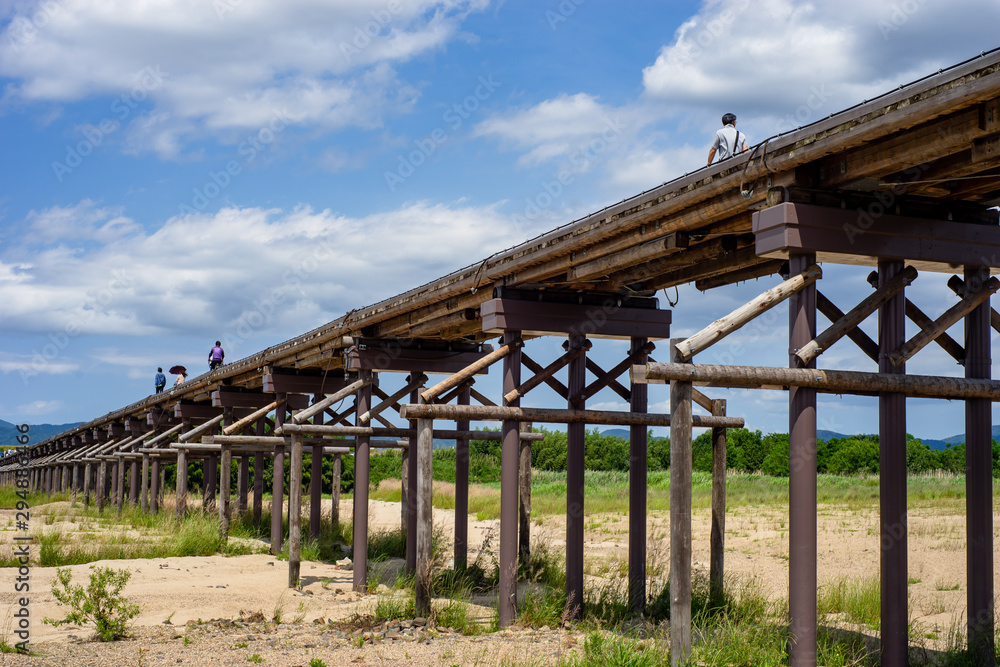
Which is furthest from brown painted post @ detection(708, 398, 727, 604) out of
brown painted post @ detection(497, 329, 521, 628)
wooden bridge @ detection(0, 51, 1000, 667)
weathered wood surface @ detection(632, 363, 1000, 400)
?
weathered wood surface @ detection(632, 363, 1000, 400)

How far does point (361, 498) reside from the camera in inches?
619

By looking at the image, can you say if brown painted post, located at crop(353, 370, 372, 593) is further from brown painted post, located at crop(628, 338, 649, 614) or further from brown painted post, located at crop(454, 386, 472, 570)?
brown painted post, located at crop(628, 338, 649, 614)

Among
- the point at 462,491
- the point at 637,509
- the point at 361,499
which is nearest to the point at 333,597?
the point at 361,499

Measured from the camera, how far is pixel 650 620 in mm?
11227

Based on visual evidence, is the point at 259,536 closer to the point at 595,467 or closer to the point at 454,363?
the point at 454,363

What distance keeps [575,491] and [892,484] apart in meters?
4.77

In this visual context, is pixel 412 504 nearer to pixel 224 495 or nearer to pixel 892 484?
pixel 224 495

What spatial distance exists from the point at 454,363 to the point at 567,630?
6.91m

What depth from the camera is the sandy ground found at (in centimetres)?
955

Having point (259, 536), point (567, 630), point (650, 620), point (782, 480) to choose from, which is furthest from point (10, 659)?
point (782, 480)

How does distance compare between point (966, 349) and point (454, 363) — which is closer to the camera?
point (966, 349)

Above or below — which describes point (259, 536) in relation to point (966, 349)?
below

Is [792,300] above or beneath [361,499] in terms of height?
above

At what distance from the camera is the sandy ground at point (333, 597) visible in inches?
376
